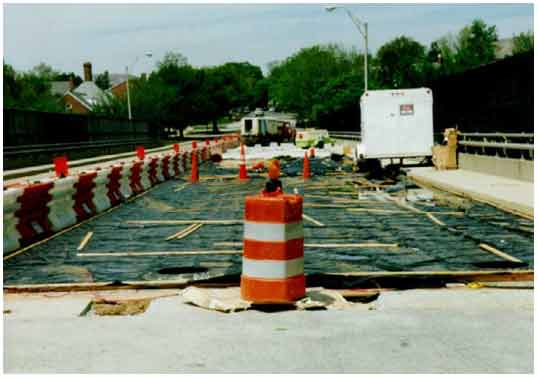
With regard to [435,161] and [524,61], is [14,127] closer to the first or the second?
[435,161]

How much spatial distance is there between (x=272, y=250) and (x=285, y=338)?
1416 millimetres

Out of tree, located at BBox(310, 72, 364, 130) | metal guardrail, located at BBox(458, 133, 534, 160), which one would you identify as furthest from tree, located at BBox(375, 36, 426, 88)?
metal guardrail, located at BBox(458, 133, 534, 160)

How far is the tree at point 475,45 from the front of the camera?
99.6 metres

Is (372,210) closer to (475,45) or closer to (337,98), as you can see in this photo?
(337,98)

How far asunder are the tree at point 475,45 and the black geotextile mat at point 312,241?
8456 centimetres

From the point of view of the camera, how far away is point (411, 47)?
11781cm

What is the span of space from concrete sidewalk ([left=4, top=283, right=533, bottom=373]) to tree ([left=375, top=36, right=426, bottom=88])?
285 ft

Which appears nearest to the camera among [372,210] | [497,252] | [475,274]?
[475,274]

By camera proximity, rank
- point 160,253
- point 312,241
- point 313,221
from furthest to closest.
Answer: point 313,221
point 312,241
point 160,253

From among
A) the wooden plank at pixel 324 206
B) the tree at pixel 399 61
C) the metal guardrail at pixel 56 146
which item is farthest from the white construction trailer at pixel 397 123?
the tree at pixel 399 61

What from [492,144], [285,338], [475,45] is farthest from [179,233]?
[475,45]

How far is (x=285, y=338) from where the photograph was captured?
6.47 meters

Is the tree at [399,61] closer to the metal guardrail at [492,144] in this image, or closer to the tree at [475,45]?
the tree at [475,45]

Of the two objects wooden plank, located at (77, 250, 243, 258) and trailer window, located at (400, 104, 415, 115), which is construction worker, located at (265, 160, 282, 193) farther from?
trailer window, located at (400, 104, 415, 115)
